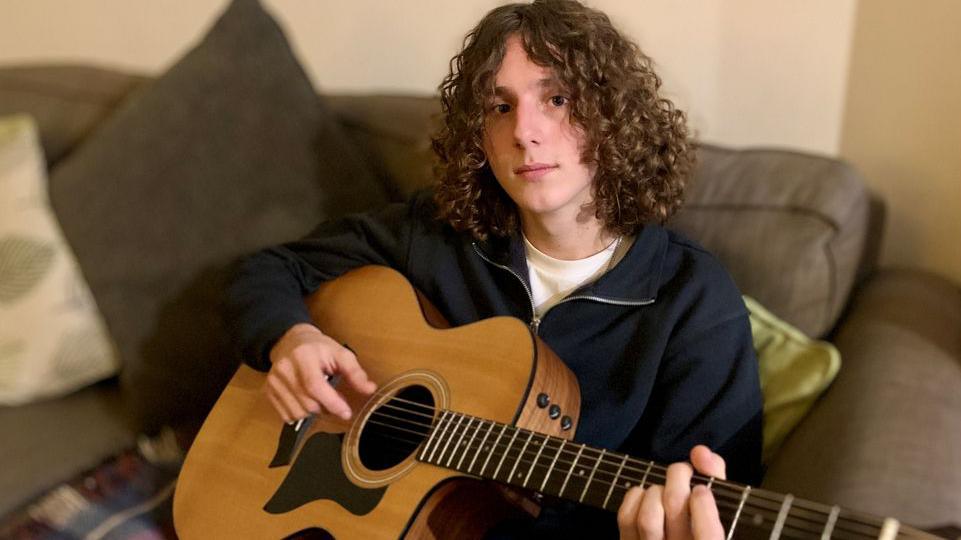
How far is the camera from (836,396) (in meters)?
1.07

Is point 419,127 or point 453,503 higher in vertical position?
point 419,127

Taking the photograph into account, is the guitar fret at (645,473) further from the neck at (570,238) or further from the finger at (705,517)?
the neck at (570,238)

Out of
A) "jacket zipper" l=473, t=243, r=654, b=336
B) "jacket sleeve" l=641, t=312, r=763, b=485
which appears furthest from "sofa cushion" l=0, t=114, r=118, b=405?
"jacket sleeve" l=641, t=312, r=763, b=485

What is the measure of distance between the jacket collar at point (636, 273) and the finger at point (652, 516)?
1.16 feet

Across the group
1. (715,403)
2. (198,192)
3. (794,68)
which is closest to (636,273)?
(715,403)

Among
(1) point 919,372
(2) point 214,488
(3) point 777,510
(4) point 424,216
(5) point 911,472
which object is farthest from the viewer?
(4) point 424,216

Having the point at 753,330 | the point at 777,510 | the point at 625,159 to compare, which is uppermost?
the point at 625,159

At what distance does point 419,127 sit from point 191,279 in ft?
1.57

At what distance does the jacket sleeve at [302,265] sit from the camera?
4.11 feet

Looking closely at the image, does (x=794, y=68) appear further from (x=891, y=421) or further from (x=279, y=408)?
(x=279, y=408)

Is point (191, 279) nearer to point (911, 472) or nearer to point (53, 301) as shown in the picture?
point (53, 301)

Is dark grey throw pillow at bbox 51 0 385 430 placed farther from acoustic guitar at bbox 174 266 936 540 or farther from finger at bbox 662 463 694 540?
finger at bbox 662 463 694 540

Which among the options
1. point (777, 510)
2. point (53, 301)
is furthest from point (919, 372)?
point (53, 301)

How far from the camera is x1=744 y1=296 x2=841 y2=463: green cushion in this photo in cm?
111
